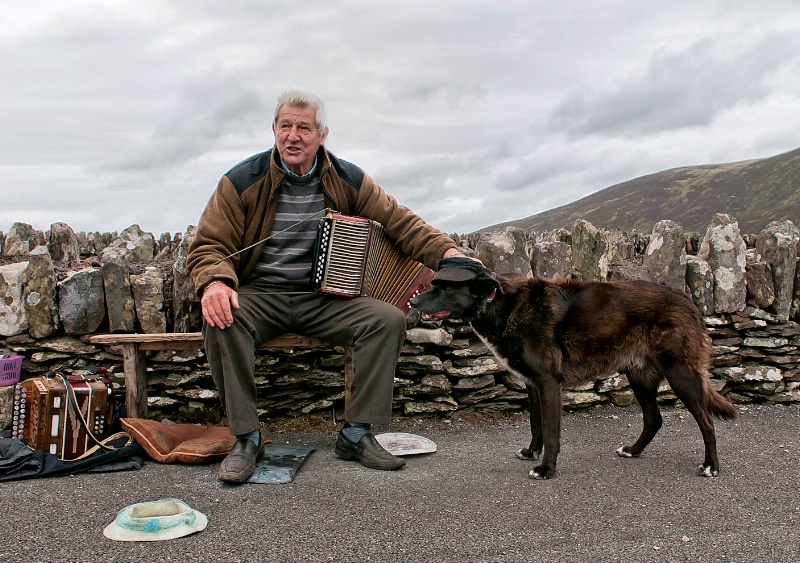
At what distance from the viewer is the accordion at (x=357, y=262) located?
4.78m

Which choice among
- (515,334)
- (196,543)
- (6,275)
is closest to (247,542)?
(196,543)

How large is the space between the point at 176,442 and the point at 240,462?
891 millimetres

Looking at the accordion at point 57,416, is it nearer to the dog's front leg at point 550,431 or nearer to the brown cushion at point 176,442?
the brown cushion at point 176,442

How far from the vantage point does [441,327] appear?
5.86 m

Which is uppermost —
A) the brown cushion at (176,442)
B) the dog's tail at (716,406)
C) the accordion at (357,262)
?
the accordion at (357,262)

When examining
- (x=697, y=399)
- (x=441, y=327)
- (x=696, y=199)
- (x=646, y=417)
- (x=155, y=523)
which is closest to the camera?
(x=155, y=523)

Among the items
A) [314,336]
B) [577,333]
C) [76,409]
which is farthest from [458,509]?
[76,409]

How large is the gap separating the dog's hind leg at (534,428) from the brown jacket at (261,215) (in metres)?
1.23

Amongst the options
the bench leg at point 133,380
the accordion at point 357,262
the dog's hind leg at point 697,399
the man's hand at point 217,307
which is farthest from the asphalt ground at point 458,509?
the accordion at point 357,262

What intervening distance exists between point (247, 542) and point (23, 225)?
14.8 m

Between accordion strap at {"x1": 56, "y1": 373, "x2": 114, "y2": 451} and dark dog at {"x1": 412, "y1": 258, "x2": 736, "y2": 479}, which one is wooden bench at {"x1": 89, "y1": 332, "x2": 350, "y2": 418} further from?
dark dog at {"x1": 412, "y1": 258, "x2": 736, "y2": 479}

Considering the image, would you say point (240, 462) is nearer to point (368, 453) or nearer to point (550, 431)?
point (368, 453)

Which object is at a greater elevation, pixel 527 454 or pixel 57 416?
pixel 57 416

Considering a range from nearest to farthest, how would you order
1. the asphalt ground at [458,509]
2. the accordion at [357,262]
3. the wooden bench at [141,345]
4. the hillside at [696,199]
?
1. the asphalt ground at [458,509]
2. the accordion at [357,262]
3. the wooden bench at [141,345]
4. the hillside at [696,199]
